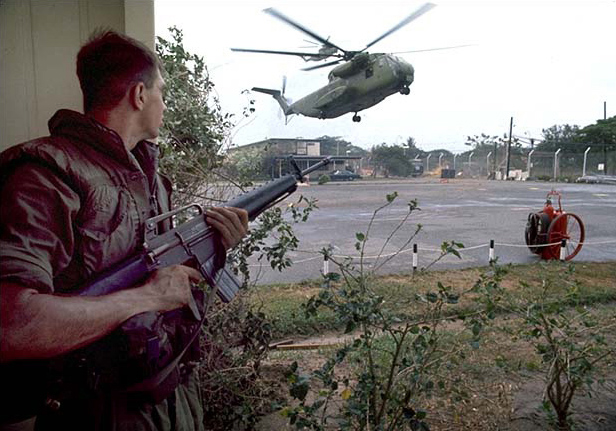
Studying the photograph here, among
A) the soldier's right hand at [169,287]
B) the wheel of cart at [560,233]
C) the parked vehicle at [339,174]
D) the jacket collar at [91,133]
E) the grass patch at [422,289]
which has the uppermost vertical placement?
the jacket collar at [91,133]

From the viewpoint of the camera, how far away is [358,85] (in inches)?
276

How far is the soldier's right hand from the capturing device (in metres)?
0.86

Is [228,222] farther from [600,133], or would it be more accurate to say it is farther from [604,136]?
[600,133]

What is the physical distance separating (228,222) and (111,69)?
16.2 inches

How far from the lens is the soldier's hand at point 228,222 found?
108cm

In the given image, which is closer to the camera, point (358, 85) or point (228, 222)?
point (228, 222)

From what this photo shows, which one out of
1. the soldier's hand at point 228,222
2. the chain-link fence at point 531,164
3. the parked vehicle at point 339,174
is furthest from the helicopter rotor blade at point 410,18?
the chain-link fence at point 531,164

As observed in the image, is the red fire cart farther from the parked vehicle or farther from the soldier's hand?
the soldier's hand

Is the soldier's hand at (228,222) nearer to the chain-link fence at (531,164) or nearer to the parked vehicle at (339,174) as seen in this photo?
the parked vehicle at (339,174)

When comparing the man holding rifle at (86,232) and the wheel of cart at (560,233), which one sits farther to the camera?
the wheel of cart at (560,233)

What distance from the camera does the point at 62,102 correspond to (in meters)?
1.58

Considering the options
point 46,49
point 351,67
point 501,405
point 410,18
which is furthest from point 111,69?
point 351,67

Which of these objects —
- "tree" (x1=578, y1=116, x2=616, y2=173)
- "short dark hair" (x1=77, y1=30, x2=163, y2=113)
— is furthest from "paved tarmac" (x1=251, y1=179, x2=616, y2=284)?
Result: "short dark hair" (x1=77, y1=30, x2=163, y2=113)

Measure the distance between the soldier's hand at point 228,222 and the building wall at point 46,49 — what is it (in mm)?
806
